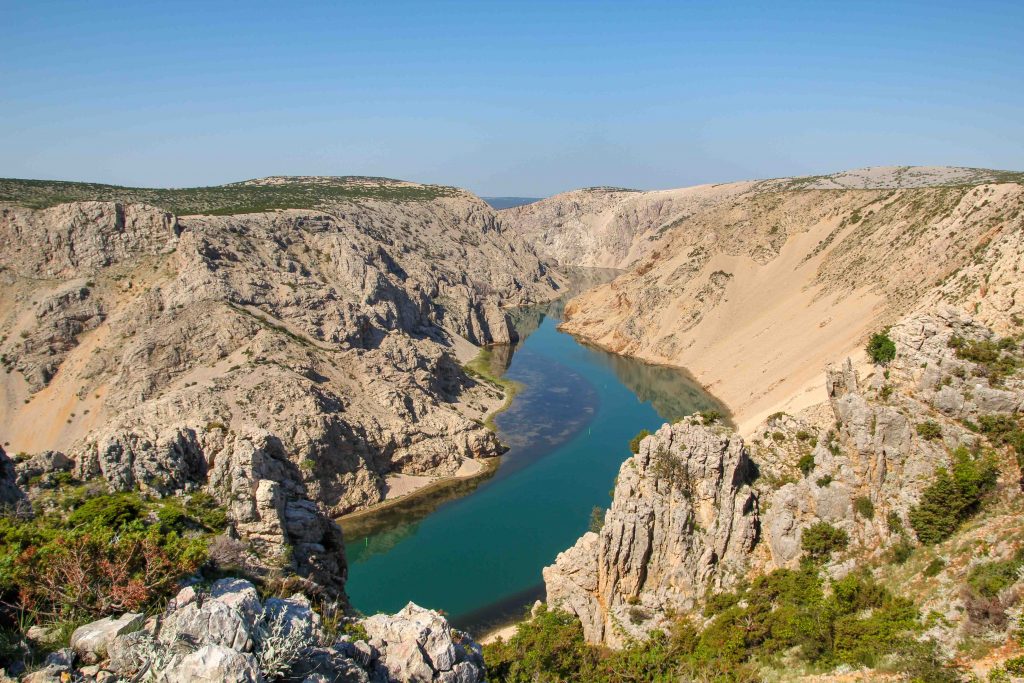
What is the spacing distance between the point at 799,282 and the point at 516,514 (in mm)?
57803

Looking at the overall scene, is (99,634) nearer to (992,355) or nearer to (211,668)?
(211,668)

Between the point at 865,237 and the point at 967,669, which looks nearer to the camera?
the point at 967,669

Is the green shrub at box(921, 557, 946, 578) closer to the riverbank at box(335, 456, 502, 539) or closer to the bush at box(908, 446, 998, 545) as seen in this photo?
the bush at box(908, 446, 998, 545)

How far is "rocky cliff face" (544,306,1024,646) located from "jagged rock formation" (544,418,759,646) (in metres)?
0.05

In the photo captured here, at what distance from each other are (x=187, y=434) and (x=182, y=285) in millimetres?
35819

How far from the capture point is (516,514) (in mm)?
48750

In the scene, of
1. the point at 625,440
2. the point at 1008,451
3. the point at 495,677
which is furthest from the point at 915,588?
the point at 625,440

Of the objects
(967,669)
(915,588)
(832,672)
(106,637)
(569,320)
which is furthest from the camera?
(569,320)

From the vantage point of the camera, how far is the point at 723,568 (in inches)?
1113

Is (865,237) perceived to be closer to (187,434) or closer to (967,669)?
(967,669)

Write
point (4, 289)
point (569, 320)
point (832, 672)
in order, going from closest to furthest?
point (832, 672) < point (4, 289) < point (569, 320)

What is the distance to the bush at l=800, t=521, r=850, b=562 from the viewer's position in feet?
86.9

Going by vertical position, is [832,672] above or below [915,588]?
below

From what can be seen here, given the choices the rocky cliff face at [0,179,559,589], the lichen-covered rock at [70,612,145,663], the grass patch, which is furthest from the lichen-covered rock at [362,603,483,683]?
the grass patch
